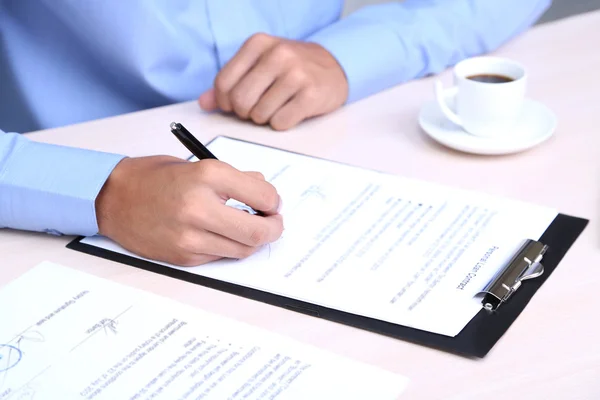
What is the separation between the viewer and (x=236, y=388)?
600 millimetres

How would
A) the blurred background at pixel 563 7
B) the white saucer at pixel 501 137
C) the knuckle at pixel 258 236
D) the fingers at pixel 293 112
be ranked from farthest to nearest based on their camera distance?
the blurred background at pixel 563 7 → the fingers at pixel 293 112 → the white saucer at pixel 501 137 → the knuckle at pixel 258 236

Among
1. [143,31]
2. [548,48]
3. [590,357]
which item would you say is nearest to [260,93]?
[143,31]

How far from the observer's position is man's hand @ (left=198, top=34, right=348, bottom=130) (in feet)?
3.43

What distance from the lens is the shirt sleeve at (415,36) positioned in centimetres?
115

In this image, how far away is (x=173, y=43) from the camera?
120 cm

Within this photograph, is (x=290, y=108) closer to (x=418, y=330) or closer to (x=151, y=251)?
(x=151, y=251)

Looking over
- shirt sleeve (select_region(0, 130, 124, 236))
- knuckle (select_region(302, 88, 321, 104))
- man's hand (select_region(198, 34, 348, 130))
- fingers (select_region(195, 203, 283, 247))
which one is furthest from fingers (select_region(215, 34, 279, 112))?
fingers (select_region(195, 203, 283, 247))

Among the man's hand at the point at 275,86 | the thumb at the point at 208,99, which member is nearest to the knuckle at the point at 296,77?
the man's hand at the point at 275,86

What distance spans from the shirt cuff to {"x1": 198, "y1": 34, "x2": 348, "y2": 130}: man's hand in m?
0.03

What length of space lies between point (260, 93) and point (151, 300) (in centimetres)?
43

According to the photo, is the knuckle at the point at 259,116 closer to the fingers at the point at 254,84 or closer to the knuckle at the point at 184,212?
the fingers at the point at 254,84

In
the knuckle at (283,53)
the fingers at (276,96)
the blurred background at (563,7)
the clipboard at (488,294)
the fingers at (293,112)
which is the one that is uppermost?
the knuckle at (283,53)

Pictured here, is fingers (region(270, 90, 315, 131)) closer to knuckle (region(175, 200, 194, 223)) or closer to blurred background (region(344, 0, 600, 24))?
knuckle (region(175, 200, 194, 223))

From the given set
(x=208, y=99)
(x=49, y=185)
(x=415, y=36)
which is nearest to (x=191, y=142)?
(x=49, y=185)
